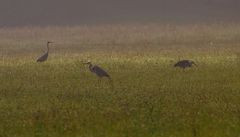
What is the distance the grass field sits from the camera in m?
19.0

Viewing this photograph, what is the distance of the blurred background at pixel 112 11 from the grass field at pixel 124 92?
97.6 ft

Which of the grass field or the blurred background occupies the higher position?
the blurred background

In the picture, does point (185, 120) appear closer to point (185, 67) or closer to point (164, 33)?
point (185, 67)

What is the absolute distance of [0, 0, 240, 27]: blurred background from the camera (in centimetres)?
7825

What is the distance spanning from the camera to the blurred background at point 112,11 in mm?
78250

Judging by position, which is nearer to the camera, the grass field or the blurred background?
the grass field

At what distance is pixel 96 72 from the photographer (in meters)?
28.1

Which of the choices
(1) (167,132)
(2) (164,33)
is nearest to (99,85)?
(1) (167,132)

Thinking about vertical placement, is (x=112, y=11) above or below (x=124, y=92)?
above

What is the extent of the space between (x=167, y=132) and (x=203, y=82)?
899 cm

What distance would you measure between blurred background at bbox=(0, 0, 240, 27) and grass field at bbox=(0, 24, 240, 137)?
2976 centimetres

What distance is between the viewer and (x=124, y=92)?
969 inches

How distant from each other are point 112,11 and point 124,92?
2447 inches

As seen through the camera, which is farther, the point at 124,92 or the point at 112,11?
the point at 112,11
